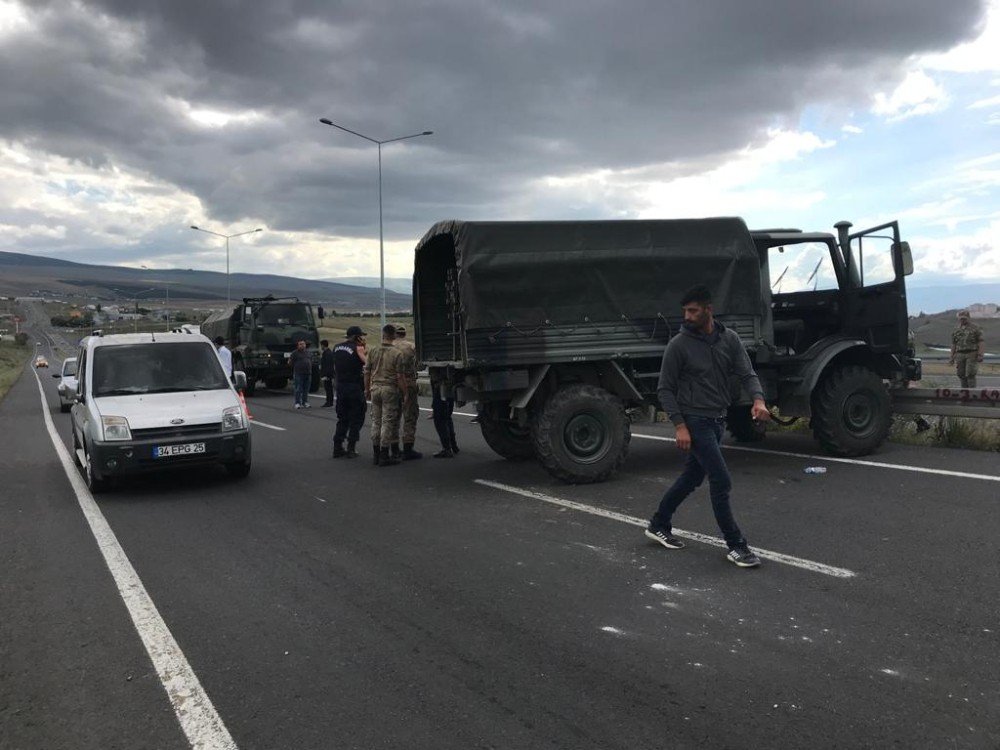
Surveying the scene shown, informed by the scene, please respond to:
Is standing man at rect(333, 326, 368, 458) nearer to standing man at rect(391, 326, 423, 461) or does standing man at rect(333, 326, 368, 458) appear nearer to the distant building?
standing man at rect(391, 326, 423, 461)

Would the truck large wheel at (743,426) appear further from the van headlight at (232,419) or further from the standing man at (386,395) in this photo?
the van headlight at (232,419)

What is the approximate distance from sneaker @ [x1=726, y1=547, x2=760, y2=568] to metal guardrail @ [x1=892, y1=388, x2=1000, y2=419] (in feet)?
19.1

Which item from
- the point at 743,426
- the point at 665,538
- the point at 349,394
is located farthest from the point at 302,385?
the point at 665,538

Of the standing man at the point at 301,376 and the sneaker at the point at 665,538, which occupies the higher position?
the standing man at the point at 301,376

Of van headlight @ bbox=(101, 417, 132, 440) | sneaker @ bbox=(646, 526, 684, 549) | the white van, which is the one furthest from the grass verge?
sneaker @ bbox=(646, 526, 684, 549)

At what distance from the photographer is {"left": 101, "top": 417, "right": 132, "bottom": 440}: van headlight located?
26.6 feet

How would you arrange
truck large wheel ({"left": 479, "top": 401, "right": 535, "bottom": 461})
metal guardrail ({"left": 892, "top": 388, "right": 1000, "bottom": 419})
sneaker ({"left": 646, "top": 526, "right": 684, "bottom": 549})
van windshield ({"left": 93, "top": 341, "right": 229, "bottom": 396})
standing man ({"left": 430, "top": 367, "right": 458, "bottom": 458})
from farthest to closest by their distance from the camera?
standing man ({"left": 430, "top": 367, "right": 458, "bottom": 458}) < truck large wheel ({"left": 479, "top": 401, "right": 535, "bottom": 461}) < metal guardrail ({"left": 892, "top": 388, "right": 1000, "bottom": 419}) < van windshield ({"left": 93, "top": 341, "right": 229, "bottom": 396}) < sneaker ({"left": 646, "top": 526, "right": 684, "bottom": 549})

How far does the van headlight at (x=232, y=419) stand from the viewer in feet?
28.2

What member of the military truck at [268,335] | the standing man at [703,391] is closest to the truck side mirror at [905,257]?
the standing man at [703,391]

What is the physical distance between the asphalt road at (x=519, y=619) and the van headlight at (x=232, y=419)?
94cm

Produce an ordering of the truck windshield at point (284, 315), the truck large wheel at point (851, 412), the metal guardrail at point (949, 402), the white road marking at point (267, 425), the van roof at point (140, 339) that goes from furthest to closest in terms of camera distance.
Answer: the truck windshield at point (284, 315) < the white road marking at point (267, 425) < the van roof at point (140, 339) < the metal guardrail at point (949, 402) < the truck large wheel at point (851, 412)

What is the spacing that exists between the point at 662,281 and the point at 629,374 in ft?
3.53

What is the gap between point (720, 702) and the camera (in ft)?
11.1

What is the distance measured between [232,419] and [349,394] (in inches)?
86.5
